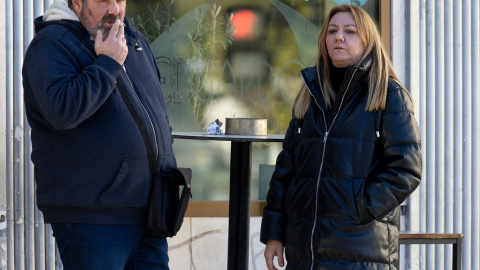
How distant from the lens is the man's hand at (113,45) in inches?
112

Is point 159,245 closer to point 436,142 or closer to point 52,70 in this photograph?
point 52,70

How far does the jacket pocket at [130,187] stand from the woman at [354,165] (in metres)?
0.77

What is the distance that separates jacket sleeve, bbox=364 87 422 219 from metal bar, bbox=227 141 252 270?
3.26ft

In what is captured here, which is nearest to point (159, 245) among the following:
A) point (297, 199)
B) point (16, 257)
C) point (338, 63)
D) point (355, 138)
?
point (297, 199)

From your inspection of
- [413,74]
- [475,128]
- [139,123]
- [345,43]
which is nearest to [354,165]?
[345,43]

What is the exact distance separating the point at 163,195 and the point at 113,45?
621 mm

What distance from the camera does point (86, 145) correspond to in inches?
110

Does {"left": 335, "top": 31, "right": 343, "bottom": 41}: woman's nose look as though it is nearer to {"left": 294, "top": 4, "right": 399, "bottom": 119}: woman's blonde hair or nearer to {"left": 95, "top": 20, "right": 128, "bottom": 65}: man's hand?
{"left": 294, "top": 4, "right": 399, "bottom": 119}: woman's blonde hair

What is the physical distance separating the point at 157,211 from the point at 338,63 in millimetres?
1162

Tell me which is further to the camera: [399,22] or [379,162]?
[399,22]

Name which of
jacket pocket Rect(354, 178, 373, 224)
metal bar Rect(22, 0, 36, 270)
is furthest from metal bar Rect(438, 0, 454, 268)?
metal bar Rect(22, 0, 36, 270)

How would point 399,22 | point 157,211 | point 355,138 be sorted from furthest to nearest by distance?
point 399,22 → point 355,138 → point 157,211

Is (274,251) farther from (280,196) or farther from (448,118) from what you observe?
(448,118)

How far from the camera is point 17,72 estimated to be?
4730 millimetres
